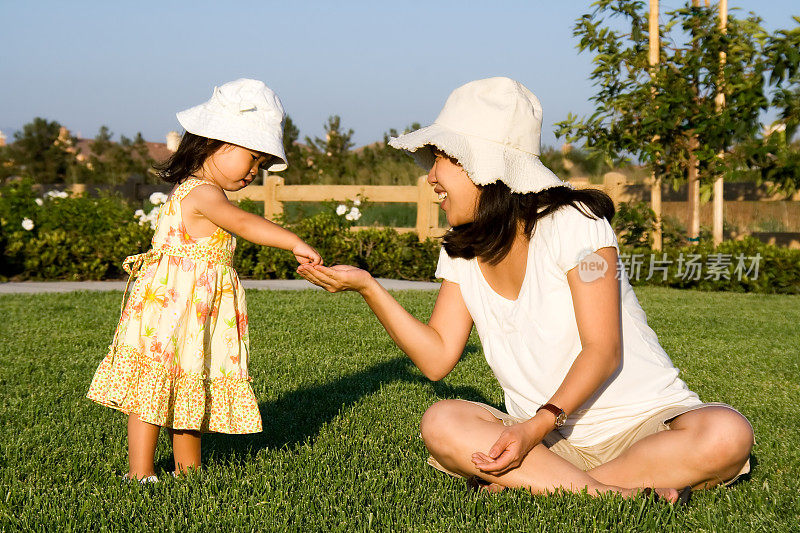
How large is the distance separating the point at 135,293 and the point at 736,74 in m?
9.56

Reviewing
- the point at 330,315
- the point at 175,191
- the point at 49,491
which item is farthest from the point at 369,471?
the point at 330,315

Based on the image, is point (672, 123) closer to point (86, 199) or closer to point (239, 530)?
point (86, 199)

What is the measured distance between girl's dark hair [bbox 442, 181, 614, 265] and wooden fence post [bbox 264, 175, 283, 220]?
9.49 meters

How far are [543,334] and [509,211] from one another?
0.42m

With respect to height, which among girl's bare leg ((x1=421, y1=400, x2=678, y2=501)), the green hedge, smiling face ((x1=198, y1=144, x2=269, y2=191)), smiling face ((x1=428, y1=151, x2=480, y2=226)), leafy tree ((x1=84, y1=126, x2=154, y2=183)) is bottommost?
girl's bare leg ((x1=421, y1=400, x2=678, y2=501))

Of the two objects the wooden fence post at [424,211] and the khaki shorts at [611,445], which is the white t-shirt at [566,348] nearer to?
the khaki shorts at [611,445]

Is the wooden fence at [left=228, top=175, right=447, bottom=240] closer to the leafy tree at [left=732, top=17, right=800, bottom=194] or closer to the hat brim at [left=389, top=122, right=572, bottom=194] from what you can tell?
the leafy tree at [left=732, top=17, right=800, bottom=194]

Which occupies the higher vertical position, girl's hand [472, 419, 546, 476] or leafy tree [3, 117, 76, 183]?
leafy tree [3, 117, 76, 183]

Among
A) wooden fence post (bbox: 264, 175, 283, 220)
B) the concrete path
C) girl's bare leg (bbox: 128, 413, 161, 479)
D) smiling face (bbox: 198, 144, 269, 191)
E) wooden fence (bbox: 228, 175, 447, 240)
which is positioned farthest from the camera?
wooden fence post (bbox: 264, 175, 283, 220)

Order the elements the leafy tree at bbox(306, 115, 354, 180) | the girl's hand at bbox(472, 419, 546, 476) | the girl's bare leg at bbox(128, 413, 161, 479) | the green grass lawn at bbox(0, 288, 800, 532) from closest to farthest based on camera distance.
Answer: the girl's hand at bbox(472, 419, 546, 476)
the green grass lawn at bbox(0, 288, 800, 532)
the girl's bare leg at bbox(128, 413, 161, 479)
the leafy tree at bbox(306, 115, 354, 180)

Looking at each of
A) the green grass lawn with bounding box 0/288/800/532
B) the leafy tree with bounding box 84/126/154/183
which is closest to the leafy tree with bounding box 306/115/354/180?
the leafy tree with bounding box 84/126/154/183

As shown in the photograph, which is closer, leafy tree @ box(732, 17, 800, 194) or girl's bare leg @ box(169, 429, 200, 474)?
girl's bare leg @ box(169, 429, 200, 474)

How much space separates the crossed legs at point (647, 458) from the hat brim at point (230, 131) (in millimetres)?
1234

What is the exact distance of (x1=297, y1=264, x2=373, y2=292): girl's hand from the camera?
8.80 ft
